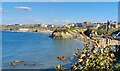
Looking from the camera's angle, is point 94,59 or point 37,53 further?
point 37,53

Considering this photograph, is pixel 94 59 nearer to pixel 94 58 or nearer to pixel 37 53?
pixel 94 58

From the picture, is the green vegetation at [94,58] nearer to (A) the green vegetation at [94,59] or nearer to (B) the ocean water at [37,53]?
(A) the green vegetation at [94,59]

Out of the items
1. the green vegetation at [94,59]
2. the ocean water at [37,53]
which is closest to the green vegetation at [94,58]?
the green vegetation at [94,59]

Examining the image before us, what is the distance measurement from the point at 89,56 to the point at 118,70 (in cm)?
966

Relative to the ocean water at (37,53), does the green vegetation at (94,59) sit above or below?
above

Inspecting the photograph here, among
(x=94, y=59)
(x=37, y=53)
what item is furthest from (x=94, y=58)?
(x=37, y=53)

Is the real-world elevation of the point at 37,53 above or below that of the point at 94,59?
below

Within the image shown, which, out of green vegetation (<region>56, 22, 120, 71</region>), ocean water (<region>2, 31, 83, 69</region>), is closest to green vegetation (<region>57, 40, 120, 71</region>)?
green vegetation (<region>56, 22, 120, 71</region>)

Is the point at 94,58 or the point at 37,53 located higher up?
the point at 94,58

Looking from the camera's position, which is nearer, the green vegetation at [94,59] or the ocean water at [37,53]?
the green vegetation at [94,59]

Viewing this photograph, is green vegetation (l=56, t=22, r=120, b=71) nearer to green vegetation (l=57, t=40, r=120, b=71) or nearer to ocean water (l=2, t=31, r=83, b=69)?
green vegetation (l=57, t=40, r=120, b=71)

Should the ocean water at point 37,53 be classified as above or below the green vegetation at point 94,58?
below

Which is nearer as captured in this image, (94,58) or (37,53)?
(94,58)

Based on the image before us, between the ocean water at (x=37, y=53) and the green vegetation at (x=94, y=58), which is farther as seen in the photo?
the ocean water at (x=37, y=53)
